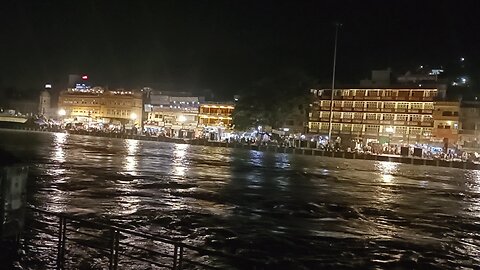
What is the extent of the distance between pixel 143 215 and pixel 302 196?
9.87 metres

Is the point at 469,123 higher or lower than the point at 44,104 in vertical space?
lower

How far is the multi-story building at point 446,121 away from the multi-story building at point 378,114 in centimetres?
81

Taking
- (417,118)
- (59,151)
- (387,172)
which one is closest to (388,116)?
(417,118)

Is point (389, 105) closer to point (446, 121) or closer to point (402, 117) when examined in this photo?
point (402, 117)

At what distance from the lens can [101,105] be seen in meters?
137

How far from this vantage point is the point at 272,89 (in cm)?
8431

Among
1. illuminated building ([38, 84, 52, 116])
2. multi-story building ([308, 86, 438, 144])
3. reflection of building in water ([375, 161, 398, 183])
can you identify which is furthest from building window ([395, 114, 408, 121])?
illuminated building ([38, 84, 52, 116])

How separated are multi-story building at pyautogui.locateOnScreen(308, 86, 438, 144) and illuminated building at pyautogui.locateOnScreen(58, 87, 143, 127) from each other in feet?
176

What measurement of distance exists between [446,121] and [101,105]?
8860 cm

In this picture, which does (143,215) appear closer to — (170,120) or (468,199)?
(468,199)

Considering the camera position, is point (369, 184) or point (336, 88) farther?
point (336, 88)

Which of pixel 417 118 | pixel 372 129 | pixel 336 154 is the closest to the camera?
pixel 336 154

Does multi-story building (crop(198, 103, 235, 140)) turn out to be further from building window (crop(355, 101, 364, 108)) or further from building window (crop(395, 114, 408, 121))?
building window (crop(395, 114, 408, 121))

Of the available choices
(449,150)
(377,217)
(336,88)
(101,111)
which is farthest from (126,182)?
(101,111)
